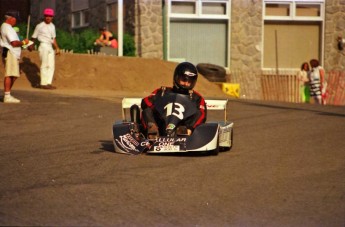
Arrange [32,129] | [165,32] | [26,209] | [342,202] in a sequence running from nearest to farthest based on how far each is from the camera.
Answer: [26,209]
[342,202]
[32,129]
[165,32]

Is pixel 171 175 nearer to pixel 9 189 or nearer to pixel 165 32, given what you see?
pixel 9 189

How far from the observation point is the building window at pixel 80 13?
35.0 m

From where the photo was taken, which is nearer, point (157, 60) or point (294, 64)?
point (157, 60)

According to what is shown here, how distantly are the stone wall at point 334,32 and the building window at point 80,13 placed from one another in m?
8.54

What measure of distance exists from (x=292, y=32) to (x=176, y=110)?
21.3 metres

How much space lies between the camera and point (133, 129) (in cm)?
1248

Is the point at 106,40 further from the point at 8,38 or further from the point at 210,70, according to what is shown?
the point at 8,38

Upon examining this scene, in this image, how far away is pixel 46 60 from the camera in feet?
75.1

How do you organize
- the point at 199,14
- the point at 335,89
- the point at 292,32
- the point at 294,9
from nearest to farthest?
the point at 199,14
the point at 335,89
the point at 294,9
the point at 292,32

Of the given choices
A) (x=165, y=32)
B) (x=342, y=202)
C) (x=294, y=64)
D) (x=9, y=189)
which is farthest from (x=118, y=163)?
(x=294, y=64)

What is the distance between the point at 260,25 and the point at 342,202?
948 inches

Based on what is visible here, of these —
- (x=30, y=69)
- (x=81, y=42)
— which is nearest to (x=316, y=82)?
(x=81, y=42)

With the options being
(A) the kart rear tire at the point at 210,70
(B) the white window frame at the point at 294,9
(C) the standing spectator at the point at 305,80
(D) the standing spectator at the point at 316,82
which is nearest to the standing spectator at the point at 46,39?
(D) the standing spectator at the point at 316,82

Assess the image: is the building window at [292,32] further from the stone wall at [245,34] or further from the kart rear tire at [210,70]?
the kart rear tire at [210,70]
